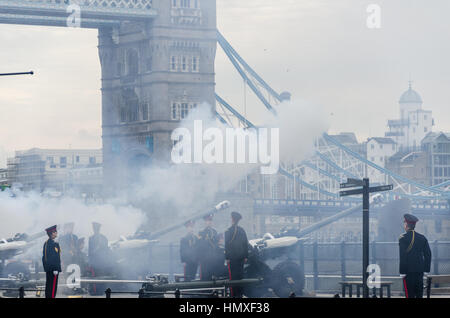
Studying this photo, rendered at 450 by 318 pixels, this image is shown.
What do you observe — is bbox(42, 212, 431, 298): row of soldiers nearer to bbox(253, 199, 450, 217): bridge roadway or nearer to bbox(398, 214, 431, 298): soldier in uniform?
bbox(398, 214, 431, 298): soldier in uniform

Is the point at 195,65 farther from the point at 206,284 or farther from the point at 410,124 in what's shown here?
the point at 410,124

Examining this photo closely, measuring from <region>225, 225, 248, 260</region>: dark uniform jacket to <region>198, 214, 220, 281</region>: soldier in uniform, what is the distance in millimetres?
1781

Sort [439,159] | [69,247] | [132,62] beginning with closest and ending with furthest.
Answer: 1. [69,247]
2. [132,62]
3. [439,159]

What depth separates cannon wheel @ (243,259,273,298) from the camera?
2209cm

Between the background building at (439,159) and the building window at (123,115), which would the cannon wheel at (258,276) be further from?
the background building at (439,159)

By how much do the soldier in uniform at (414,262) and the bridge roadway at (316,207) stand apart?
68.5 metres

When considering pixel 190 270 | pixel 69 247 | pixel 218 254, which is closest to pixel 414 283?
pixel 218 254

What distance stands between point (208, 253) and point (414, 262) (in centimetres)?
603

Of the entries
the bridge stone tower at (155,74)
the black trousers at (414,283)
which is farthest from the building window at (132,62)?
the black trousers at (414,283)

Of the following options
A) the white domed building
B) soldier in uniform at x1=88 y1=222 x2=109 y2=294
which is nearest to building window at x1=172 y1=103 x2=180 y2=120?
soldier in uniform at x1=88 y1=222 x2=109 y2=294

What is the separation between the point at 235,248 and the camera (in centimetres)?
2141
